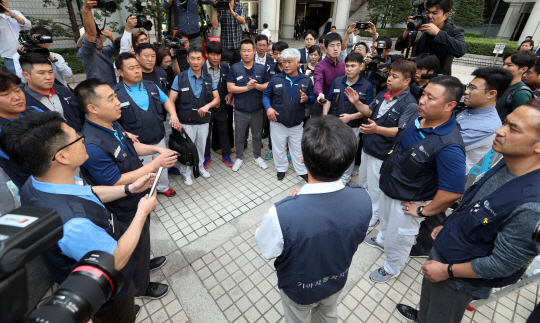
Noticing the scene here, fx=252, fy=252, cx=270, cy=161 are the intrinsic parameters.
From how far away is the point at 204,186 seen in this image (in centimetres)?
455

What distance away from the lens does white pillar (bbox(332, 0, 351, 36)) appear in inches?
760

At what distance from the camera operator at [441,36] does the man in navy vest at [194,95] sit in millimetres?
3197

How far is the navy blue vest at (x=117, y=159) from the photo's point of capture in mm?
2234

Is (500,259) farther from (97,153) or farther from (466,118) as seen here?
(97,153)

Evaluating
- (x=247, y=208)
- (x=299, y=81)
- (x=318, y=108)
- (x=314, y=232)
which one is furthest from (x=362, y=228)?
(x=318, y=108)

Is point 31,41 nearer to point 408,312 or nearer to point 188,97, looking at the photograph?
point 188,97

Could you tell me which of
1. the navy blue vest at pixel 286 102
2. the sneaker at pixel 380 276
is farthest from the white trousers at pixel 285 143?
the sneaker at pixel 380 276

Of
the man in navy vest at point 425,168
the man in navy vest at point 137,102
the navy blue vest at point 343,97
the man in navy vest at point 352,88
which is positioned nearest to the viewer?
the man in navy vest at point 425,168

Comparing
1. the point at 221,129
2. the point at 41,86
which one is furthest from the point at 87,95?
the point at 221,129

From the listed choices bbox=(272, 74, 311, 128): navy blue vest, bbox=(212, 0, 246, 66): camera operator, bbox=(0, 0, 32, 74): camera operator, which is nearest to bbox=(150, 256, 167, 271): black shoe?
bbox=(272, 74, 311, 128): navy blue vest

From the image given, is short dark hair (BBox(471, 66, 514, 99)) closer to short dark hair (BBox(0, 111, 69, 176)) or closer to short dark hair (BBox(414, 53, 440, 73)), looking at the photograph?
short dark hair (BBox(414, 53, 440, 73))

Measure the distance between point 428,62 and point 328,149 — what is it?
3067 mm

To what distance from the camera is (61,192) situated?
145cm

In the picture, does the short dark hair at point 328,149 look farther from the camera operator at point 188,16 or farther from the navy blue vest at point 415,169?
the camera operator at point 188,16
